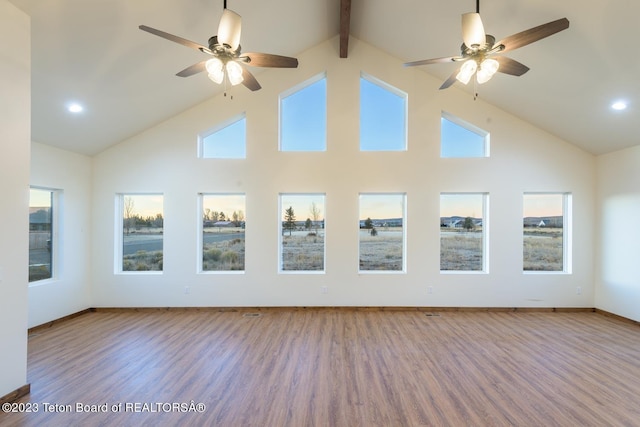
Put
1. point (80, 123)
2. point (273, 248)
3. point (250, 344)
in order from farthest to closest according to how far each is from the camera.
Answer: point (273, 248) → point (80, 123) → point (250, 344)

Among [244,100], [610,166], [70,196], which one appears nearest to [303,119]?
[244,100]

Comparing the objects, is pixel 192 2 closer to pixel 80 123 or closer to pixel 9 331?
pixel 80 123

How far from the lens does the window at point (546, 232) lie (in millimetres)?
4926

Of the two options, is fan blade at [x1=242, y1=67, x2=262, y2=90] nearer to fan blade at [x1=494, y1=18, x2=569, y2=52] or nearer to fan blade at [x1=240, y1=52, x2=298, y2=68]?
fan blade at [x1=240, y1=52, x2=298, y2=68]

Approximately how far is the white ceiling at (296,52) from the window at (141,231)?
1091 millimetres

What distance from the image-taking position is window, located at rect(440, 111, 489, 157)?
16.2 feet

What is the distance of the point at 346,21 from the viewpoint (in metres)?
4.07

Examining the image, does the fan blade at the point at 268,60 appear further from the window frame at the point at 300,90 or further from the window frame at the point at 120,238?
the window frame at the point at 120,238

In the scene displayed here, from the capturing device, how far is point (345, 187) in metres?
4.89

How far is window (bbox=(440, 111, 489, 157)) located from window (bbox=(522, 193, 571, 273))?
120cm

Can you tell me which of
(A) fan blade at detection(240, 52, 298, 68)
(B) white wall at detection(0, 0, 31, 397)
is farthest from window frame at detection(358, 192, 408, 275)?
(B) white wall at detection(0, 0, 31, 397)

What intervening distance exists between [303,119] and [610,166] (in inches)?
207

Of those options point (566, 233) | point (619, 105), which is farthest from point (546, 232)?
point (619, 105)

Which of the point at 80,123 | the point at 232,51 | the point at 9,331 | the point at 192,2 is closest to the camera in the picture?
the point at 9,331
